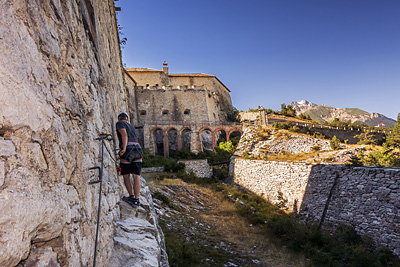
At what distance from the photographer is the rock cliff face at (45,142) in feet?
4.17

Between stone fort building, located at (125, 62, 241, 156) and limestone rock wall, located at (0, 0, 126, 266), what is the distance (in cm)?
2685

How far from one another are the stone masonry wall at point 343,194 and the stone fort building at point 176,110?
599 inches

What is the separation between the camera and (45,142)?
164 centimetres

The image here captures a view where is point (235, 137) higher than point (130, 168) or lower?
higher

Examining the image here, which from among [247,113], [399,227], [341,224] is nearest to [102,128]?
[399,227]

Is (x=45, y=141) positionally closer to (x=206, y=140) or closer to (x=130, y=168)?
(x=130, y=168)

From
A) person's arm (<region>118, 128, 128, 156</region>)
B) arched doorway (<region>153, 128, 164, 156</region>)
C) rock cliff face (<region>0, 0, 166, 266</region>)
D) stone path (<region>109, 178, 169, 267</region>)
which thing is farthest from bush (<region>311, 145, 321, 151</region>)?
rock cliff face (<region>0, 0, 166, 266</region>)

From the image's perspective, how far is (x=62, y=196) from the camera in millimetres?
1786

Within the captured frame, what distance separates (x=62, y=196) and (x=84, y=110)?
1.18 m

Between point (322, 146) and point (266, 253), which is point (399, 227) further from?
point (322, 146)

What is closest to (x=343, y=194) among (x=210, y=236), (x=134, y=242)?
(x=210, y=236)

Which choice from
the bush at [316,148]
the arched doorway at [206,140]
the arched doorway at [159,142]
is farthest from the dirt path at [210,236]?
the arched doorway at [206,140]

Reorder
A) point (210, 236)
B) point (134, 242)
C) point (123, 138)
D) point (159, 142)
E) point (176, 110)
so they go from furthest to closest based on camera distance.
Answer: point (176, 110) → point (159, 142) → point (210, 236) → point (123, 138) → point (134, 242)

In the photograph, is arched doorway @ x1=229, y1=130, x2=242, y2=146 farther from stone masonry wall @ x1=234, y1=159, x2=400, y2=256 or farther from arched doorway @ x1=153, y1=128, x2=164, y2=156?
stone masonry wall @ x1=234, y1=159, x2=400, y2=256
